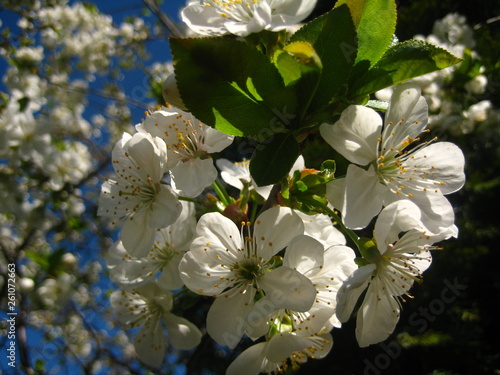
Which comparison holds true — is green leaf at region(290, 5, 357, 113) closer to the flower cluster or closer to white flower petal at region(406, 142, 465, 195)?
the flower cluster

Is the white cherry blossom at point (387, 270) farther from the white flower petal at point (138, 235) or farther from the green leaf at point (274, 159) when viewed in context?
the white flower petal at point (138, 235)

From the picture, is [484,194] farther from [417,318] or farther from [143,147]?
[143,147]

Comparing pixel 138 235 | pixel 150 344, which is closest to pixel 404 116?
pixel 138 235

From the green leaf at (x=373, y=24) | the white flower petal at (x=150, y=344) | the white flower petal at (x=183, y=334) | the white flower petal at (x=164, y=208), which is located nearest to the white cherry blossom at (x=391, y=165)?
the green leaf at (x=373, y=24)

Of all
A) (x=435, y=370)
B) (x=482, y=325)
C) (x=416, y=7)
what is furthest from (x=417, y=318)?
(x=416, y=7)

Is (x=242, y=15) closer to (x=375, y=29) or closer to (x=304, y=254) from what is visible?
(x=375, y=29)
